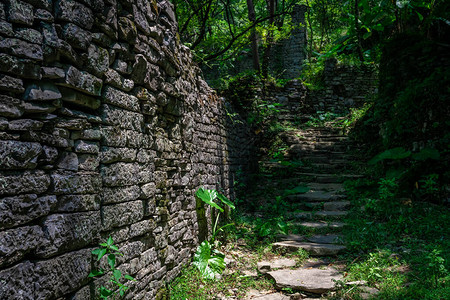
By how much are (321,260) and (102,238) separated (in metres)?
2.88

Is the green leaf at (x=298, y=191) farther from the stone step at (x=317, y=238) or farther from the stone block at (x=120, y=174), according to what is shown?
the stone block at (x=120, y=174)

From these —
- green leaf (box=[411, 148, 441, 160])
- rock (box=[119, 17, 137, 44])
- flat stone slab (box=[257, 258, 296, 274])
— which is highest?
rock (box=[119, 17, 137, 44])

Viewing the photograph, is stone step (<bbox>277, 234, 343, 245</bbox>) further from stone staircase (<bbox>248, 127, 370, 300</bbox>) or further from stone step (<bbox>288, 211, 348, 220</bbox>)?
stone step (<bbox>288, 211, 348, 220</bbox>)

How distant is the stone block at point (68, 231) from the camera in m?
1.49

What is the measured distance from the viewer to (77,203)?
5.57 feet

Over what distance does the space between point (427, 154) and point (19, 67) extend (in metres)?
5.87

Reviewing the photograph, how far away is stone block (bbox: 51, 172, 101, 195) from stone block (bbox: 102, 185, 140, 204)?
114 millimetres

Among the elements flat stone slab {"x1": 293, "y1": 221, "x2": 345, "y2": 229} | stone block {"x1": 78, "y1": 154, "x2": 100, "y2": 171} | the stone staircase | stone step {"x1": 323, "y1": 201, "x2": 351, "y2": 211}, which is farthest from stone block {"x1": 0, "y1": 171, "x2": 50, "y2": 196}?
stone step {"x1": 323, "y1": 201, "x2": 351, "y2": 211}

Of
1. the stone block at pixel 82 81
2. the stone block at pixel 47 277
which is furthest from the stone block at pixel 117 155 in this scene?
the stone block at pixel 47 277

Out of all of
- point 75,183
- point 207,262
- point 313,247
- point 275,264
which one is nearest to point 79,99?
point 75,183

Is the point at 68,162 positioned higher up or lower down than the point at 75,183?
higher up

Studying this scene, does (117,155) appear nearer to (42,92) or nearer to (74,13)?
(42,92)

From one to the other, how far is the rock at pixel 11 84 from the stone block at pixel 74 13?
0.45 metres

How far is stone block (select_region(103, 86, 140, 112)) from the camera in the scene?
2.03 metres
